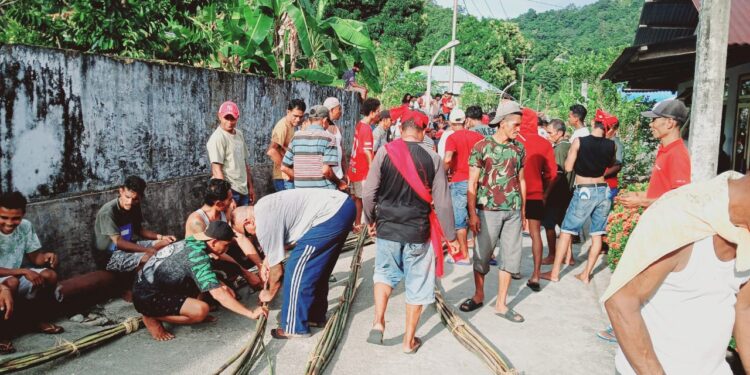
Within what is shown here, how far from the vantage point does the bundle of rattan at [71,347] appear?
11.5 feet

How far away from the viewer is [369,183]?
4.36 metres

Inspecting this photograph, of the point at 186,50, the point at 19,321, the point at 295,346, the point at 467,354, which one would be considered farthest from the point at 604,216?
the point at 186,50

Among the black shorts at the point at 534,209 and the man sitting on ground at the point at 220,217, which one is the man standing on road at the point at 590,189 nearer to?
the black shorts at the point at 534,209

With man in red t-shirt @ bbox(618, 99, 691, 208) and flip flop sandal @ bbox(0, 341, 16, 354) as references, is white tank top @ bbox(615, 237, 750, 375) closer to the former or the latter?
man in red t-shirt @ bbox(618, 99, 691, 208)

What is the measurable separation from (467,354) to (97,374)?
262cm

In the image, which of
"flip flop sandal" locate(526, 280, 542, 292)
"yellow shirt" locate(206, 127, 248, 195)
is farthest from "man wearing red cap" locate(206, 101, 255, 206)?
"flip flop sandal" locate(526, 280, 542, 292)

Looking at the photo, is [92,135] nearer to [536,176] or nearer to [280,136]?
[280,136]

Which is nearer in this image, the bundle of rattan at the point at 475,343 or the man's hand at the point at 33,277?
the bundle of rattan at the point at 475,343

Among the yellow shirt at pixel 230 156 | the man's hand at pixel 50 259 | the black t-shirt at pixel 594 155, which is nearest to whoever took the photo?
the man's hand at pixel 50 259

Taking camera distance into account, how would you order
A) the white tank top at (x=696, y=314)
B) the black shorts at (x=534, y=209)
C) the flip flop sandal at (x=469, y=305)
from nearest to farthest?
the white tank top at (x=696, y=314), the flip flop sandal at (x=469, y=305), the black shorts at (x=534, y=209)

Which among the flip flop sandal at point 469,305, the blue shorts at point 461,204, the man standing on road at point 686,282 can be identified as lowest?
the flip flop sandal at point 469,305

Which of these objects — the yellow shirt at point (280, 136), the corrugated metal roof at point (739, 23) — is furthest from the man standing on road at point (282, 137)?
the corrugated metal roof at point (739, 23)

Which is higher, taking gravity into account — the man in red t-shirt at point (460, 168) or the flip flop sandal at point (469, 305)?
the man in red t-shirt at point (460, 168)

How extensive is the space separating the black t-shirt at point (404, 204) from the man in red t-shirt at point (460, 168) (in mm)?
2449
